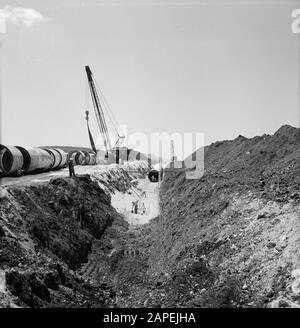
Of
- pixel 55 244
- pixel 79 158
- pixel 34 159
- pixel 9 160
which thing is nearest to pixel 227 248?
pixel 55 244

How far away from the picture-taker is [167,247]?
23.0 meters

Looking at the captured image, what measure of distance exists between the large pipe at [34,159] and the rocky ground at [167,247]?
5278 millimetres

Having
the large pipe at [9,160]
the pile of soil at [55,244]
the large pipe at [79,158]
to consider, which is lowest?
the pile of soil at [55,244]

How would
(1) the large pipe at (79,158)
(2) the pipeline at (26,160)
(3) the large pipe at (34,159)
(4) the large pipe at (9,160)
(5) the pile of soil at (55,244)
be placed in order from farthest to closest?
(1) the large pipe at (79,158)
(3) the large pipe at (34,159)
(2) the pipeline at (26,160)
(4) the large pipe at (9,160)
(5) the pile of soil at (55,244)

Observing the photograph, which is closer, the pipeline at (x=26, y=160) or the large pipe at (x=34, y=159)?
the pipeline at (x=26, y=160)

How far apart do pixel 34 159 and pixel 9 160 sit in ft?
15.6

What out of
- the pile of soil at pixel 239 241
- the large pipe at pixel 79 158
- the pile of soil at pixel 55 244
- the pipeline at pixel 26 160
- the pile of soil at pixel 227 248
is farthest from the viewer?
the large pipe at pixel 79 158

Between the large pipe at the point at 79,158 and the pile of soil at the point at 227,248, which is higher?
the large pipe at the point at 79,158

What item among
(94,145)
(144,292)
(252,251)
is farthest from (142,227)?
(94,145)

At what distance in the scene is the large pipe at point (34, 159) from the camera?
32.3m

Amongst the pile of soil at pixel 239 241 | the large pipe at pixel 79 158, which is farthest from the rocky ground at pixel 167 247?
the large pipe at pixel 79 158

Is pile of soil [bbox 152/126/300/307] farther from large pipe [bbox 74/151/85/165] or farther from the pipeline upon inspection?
large pipe [bbox 74/151/85/165]

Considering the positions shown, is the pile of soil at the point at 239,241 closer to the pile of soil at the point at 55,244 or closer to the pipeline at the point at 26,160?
the pile of soil at the point at 55,244

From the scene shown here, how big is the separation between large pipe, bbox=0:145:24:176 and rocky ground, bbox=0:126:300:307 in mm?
3989
